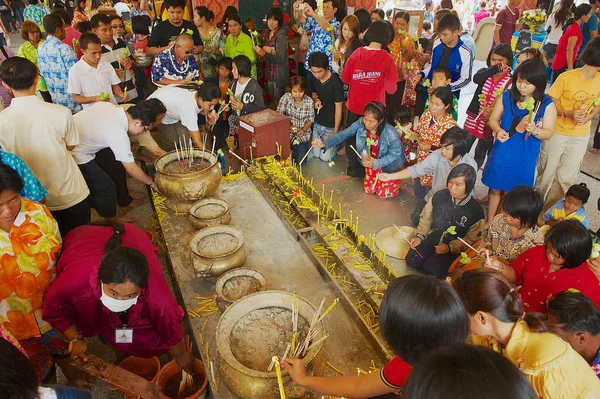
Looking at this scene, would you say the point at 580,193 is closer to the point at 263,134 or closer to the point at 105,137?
the point at 263,134

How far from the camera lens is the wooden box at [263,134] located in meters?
3.79

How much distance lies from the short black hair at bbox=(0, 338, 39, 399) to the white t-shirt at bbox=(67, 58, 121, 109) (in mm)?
3433

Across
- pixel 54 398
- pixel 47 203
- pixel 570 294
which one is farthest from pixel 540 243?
pixel 47 203

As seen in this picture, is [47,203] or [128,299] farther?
[47,203]

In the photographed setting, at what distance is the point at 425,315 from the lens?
129cm

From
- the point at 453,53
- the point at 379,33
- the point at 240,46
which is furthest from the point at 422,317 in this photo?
the point at 240,46

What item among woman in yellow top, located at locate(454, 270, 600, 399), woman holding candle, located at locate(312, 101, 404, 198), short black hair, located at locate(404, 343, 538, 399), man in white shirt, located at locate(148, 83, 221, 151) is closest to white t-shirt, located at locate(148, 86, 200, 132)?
man in white shirt, located at locate(148, 83, 221, 151)

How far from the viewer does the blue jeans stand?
4.77 meters

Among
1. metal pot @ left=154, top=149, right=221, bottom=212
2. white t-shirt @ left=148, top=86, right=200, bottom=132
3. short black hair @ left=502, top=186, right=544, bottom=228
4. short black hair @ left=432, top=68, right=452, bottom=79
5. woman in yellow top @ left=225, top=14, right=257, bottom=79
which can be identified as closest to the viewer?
short black hair @ left=502, top=186, right=544, bottom=228

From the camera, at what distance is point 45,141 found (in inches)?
105

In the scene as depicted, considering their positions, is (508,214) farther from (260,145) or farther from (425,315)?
(260,145)

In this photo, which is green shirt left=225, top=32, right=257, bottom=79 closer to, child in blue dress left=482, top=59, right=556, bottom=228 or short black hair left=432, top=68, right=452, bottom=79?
short black hair left=432, top=68, right=452, bottom=79

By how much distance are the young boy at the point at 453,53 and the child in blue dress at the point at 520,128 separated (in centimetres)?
120

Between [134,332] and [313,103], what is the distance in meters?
3.21
